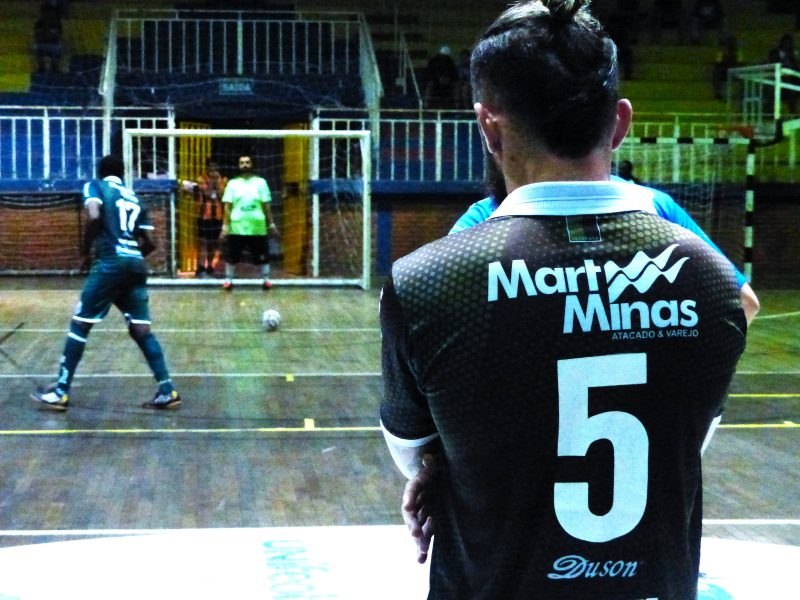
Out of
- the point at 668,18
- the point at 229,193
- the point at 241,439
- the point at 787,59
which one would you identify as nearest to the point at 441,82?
the point at 229,193

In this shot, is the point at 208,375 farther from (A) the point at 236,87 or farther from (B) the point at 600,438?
(A) the point at 236,87

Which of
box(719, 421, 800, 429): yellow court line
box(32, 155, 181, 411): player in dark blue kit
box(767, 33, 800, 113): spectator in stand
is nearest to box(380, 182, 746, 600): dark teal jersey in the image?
box(719, 421, 800, 429): yellow court line

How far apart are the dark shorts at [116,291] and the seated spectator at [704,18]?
61.8 ft

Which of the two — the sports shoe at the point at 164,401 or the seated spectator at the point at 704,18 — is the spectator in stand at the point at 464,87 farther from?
the sports shoe at the point at 164,401

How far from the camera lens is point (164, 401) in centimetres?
906

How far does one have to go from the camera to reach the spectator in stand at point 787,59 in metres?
22.6

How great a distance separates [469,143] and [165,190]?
541 cm

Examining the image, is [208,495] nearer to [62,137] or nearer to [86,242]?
[86,242]

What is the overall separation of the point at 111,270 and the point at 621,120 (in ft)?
24.2

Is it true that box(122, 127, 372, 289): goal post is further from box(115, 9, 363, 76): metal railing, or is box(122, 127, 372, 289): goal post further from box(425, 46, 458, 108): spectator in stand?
box(425, 46, 458, 108): spectator in stand

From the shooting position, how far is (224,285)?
18141mm

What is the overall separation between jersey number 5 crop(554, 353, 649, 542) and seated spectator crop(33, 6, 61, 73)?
71.3 feet

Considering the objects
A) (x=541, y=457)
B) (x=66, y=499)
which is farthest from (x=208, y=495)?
(x=541, y=457)

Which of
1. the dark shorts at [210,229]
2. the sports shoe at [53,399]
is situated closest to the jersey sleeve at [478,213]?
the sports shoe at [53,399]
